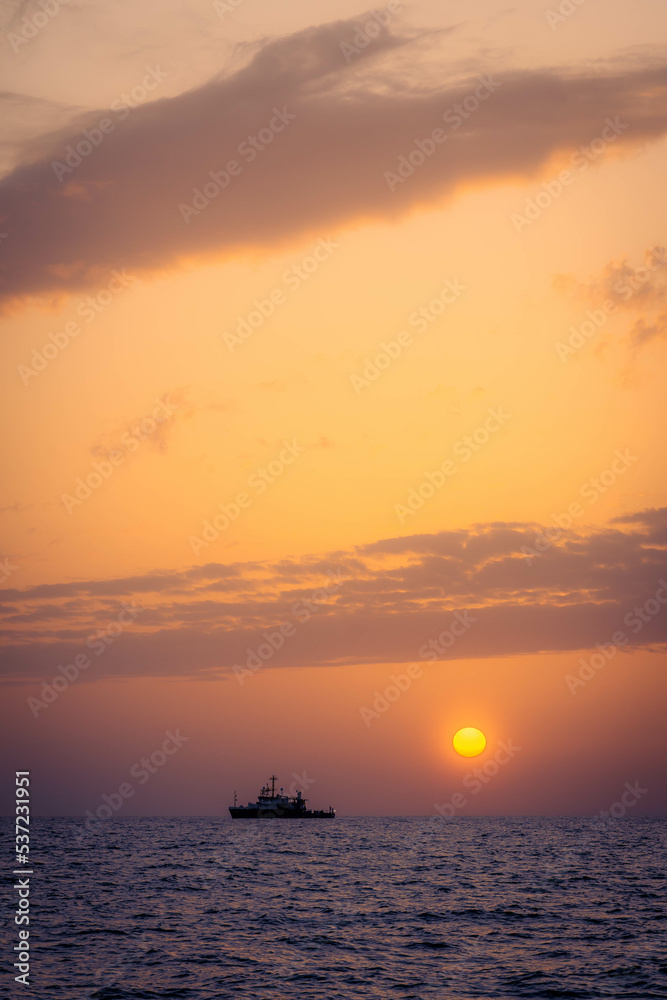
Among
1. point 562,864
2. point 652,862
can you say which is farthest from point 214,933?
point 652,862

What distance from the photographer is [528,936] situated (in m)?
42.1

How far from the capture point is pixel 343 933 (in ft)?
141

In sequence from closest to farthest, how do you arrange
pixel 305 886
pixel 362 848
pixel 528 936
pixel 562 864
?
pixel 528 936, pixel 305 886, pixel 562 864, pixel 362 848

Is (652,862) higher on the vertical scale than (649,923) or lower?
lower

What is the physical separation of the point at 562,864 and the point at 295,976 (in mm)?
66640

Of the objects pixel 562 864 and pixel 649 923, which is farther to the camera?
pixel 562 864

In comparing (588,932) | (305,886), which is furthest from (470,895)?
(588,932)

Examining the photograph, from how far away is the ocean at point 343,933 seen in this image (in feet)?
105

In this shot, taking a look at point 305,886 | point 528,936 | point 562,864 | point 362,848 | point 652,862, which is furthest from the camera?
point 362,848

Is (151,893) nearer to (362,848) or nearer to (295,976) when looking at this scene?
(295,976)

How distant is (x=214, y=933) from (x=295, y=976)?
1088 centimetres

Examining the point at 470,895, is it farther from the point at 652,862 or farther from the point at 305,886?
the point at 652,862

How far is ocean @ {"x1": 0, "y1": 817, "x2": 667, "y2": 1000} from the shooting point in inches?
1259

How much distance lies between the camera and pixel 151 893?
5984 cm
